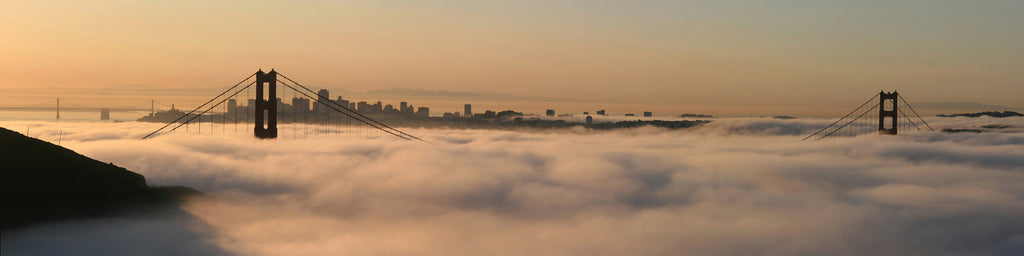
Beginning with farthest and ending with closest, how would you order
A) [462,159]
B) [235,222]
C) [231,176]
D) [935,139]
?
[935,139], [462,159], [231,176], [235,222]

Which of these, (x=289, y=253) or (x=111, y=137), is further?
(x=111, y=137)

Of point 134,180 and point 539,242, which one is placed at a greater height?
point 134,180

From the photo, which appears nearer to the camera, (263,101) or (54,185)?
(54,185)

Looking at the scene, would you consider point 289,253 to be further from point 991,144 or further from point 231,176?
point 991,144

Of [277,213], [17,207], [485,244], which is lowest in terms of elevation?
[485,244]

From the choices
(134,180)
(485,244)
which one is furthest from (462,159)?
(134,180)

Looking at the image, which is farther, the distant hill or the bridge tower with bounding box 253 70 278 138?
the bridge tower with bounding box 253 70 278 138

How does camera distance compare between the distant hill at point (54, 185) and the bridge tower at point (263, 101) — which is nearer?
the distant hill at point (54, 185)

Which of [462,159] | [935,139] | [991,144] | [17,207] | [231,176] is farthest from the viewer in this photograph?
[935,139]
